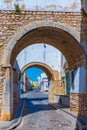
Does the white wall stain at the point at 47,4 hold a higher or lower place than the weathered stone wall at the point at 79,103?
higher

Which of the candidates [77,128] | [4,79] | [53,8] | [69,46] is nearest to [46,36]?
[69,46]

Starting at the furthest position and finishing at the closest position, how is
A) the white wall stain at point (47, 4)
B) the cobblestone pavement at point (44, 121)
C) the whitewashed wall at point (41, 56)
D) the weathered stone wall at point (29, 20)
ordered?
the whitewashed wall at point (41, 56)
the white wall stain at point (47, 4)
the weathered stone wall at point (29, 20)
the cobblestone pavement at point (44, 121)

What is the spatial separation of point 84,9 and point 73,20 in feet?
2.47

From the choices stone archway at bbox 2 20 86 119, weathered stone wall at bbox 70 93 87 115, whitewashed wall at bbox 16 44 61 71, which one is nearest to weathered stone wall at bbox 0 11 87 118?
stone archway at bbox 2 20 86 119

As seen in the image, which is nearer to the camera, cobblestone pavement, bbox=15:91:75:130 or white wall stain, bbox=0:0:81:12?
cobblestone pavement, bbox=15:91:75:130

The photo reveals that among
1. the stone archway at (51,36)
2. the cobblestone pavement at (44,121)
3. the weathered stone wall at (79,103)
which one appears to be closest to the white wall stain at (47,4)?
the stone archway at (51,36)

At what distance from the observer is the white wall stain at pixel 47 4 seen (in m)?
14.8

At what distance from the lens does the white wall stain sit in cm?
1483

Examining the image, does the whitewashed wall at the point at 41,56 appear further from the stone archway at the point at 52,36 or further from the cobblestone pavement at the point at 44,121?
the stone archway at the point at 52,36

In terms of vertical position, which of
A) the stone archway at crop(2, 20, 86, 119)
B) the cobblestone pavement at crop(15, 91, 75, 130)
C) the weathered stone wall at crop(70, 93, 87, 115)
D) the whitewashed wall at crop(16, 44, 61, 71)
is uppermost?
the whitewashed wall at crop(16, 44, 61, 71)

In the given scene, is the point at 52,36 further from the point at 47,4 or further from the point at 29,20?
the point at 29,20

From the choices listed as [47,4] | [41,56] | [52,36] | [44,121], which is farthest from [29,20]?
[41,56]

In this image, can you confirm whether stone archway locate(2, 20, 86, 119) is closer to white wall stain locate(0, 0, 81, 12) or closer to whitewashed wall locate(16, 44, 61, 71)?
white wall stain locate(0, 0, 81, 12)

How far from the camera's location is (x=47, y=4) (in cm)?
1496
